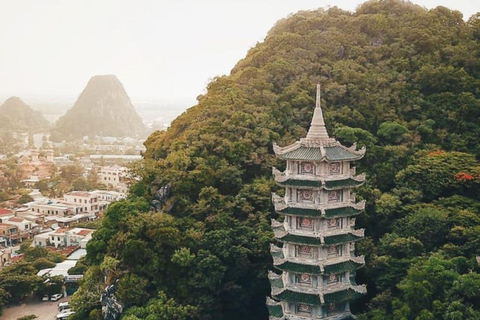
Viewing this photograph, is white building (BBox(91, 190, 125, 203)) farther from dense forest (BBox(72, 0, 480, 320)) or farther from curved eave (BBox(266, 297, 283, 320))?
curved eave (BBox(266, 297, 283, 320))

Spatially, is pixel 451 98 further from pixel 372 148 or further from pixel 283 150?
pixel 283 150

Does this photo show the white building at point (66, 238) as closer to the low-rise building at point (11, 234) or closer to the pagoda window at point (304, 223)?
the low-rise building at point (11, 234)

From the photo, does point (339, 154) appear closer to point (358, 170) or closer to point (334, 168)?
point (334, 168)

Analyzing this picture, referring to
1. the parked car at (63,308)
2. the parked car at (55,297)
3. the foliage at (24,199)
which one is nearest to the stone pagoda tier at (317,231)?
the parked car at (63,308)

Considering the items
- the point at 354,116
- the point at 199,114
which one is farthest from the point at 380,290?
the point at 199,114

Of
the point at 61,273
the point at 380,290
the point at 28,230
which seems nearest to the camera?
the point at 380,290
